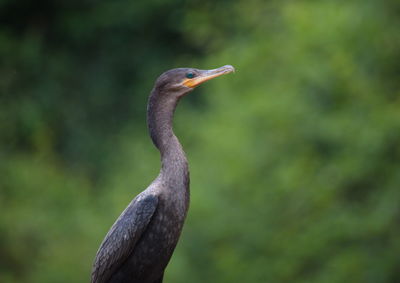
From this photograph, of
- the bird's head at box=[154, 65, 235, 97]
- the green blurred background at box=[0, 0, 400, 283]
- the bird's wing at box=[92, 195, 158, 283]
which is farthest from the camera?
the green blurred background at box=[0, 0, 400, 283]

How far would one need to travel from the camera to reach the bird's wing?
524 cm

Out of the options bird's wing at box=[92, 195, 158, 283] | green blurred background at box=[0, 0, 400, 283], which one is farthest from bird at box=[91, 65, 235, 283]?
green blurred background at box=[0, 0, 400, 283]

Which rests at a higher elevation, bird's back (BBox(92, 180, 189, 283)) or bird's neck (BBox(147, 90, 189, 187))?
bird's neck (BBox(147, 90, 189, 187))

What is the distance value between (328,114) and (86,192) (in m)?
5.68

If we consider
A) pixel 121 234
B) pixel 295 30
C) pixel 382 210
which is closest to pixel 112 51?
pixel 295 30

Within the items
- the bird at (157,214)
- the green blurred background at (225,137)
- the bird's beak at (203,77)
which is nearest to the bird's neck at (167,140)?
the bird at (157,214)

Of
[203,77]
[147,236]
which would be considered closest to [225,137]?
[203,77]

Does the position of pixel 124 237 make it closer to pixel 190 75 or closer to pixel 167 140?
pixel 167 140

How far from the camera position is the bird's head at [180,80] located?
17.7 ft

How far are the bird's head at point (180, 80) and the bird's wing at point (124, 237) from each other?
0.65 m

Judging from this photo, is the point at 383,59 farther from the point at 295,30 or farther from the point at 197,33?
the point at 197,33

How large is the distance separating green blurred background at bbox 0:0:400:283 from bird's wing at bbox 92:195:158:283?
7109 millimetres

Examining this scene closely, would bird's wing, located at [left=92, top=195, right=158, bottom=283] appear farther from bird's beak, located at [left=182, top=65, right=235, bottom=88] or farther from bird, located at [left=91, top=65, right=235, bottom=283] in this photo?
bird's beak, located at [left=182, top=65, right=235, bottom=88]

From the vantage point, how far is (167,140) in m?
5.36
